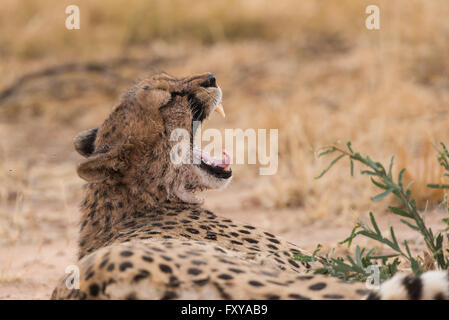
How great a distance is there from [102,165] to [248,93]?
6.02m

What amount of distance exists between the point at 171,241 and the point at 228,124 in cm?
558

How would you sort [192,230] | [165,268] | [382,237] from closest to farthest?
[165,268] → [382,237] → [192,230]

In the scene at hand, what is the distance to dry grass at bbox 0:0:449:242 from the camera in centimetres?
562

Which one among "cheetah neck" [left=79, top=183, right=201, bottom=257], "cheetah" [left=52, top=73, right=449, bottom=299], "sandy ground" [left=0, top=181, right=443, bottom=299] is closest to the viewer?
"cheetah" [left=52, top=73, right=449, bottom=299]

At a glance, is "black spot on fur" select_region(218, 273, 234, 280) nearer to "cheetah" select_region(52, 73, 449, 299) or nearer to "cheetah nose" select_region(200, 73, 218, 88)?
"cheetah" select_region(52, 73, 449, 299)

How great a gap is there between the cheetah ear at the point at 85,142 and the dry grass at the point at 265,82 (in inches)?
42.0

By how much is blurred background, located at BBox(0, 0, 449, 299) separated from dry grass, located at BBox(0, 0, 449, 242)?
0.06 feet

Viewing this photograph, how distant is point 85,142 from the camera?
11.4ft

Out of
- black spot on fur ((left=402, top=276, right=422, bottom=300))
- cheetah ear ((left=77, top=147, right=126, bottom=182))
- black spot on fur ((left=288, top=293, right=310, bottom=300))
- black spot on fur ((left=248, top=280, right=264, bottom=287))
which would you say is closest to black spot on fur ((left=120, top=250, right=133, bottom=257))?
black spot on fur ((left=248, top=280, right=264, bottom=287))

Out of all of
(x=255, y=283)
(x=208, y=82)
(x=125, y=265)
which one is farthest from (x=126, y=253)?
(x=208, y=82)

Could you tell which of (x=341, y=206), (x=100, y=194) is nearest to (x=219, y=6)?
(x=341, y=206)

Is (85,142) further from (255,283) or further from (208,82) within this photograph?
(255,283)

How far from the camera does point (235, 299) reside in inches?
76.4
